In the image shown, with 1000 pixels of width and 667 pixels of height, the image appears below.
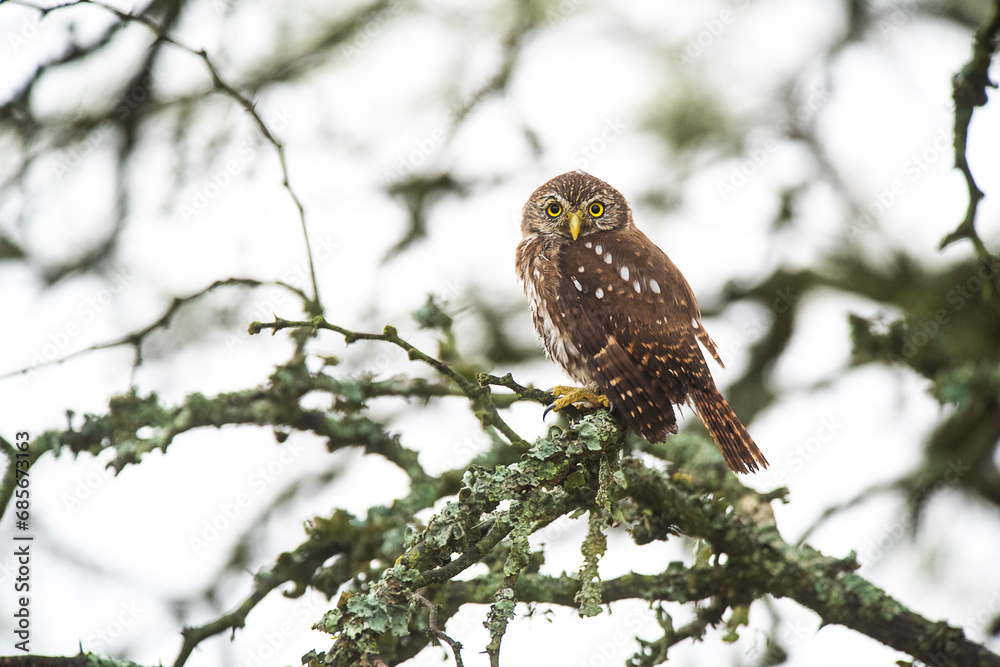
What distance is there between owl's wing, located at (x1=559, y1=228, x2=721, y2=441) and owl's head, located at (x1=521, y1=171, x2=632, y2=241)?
0.42 metres

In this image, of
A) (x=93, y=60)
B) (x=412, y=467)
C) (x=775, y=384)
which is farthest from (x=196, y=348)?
(x=775, y=384)

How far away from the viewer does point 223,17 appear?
15.8 ft

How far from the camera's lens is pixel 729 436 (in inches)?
143

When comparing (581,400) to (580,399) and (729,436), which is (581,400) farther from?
(729,436)

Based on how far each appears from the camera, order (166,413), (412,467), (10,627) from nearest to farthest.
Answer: (166,413), (412,467), (10,627)

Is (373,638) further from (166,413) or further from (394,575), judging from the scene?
(166,413)

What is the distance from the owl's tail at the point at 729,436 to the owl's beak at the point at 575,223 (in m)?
1.25

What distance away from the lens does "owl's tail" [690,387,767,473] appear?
11.7 feet

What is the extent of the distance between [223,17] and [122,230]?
1.52 meters

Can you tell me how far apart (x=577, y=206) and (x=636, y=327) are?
1183 mm

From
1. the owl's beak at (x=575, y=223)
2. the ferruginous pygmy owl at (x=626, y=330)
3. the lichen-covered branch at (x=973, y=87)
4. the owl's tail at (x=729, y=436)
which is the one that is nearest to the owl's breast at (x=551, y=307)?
the ferruginous pygmy owl at (x=626, y=330)

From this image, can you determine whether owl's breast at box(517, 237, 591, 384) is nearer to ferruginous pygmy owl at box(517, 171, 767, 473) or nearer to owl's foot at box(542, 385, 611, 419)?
ferruginous pygmy owl at box(517, 171, 767, 473)

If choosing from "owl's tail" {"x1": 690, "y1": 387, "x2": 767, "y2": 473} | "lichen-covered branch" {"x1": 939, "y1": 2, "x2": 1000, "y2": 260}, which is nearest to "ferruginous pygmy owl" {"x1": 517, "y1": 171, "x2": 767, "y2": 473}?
"owl's tail" {"x1": 690, "y1": 387, "x2": 767, "y2": 473}

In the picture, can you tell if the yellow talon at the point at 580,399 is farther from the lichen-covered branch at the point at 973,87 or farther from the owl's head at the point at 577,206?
the lichen-covered branch at the point at 973,87
